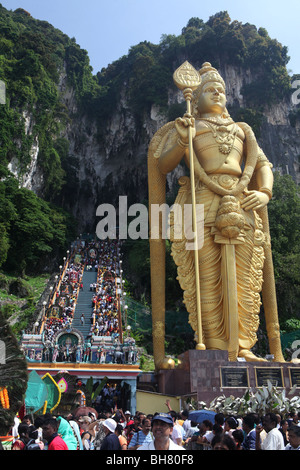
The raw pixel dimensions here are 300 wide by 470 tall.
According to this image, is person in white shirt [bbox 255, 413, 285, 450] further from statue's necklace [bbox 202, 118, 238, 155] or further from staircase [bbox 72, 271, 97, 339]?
staircase [bbox 72, 271, 97, 339]

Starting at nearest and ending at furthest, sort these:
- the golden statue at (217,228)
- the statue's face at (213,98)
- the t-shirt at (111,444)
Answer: the t-shirt at (111,444), the golden statue at (217,228), the statue's face at (213,98)

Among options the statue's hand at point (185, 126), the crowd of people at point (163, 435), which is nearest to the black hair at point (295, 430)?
the crowd of people at point (163, 435)

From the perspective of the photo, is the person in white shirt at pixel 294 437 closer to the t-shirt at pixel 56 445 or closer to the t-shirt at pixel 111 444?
the t-shirt at pixel 111 444

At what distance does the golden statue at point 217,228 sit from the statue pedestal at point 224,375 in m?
0.60

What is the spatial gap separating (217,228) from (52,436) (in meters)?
6.79

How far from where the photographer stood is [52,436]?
9.45ft

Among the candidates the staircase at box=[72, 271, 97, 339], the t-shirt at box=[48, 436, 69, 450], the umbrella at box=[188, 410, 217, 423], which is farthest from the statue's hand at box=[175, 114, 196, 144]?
the staircase at box=[72, 271, 97, 339]

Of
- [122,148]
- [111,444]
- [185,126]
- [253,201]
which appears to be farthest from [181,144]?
[122,148]

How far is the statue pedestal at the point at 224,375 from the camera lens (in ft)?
24.9

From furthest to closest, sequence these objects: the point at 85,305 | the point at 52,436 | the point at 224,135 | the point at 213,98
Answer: the point at 85,305 → the point at 213,98 → the point at 224,135 → the point at 52,436

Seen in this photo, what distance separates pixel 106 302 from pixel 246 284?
10.4 metres

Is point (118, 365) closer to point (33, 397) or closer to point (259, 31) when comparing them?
point (33, 397)

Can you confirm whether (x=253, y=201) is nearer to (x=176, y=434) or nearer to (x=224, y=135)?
(x=224, y=135)
